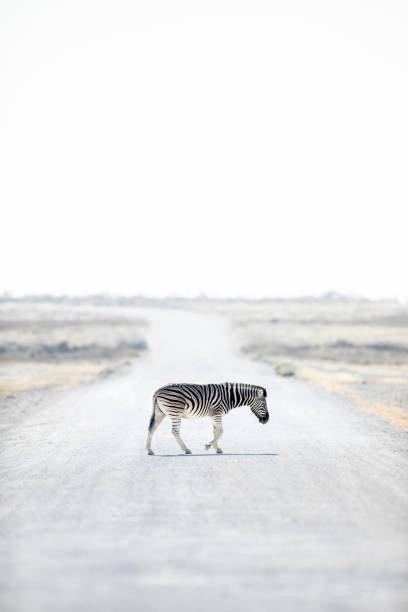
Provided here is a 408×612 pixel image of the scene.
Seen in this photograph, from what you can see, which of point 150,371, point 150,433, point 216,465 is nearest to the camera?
point 216,465

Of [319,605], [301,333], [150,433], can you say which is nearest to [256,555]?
[319,605]

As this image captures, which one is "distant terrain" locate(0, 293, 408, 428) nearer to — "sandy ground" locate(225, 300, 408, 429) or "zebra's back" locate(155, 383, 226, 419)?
"sandy ground" locate(225, 300, 408, 429)

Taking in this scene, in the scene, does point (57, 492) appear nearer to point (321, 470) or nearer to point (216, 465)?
point (216, 465)

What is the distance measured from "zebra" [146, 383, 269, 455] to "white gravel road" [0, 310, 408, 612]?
28.5 inches

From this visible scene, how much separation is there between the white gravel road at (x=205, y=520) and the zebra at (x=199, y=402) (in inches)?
28.5

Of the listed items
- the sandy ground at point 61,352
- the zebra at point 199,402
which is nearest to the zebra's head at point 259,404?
the zebra at point 199,402

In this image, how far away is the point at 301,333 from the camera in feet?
273

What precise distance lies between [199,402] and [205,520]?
4.80 metres

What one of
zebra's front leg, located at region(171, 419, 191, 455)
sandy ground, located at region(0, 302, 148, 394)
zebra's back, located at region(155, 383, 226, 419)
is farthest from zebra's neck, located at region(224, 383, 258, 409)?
sandy ground, located at region(0, 302, 148, 394)

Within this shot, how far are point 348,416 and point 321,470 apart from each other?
30.9ft

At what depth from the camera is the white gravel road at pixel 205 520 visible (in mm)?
7367

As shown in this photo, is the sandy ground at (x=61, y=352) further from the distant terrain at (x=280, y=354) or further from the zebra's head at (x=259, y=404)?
the zebra's head at (x=259, y=404)

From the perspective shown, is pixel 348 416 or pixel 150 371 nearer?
pixel 348 416

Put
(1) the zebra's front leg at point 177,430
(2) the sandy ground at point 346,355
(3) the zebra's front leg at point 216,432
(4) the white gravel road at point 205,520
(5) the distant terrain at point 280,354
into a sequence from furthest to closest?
1. (5) the distant terrain at point 280,354
2. (2) the sandy ground at point 346,355
3. (3) the zebra's front leg at point 216,432
4. (1) the zebra's front leg at point 177,430
5. (4) the white gravel road at point 205,520
